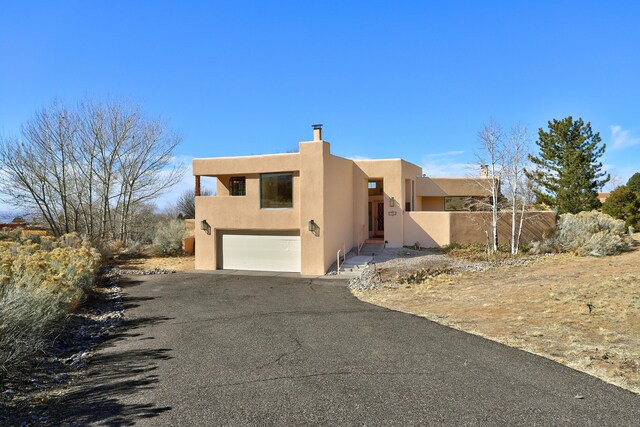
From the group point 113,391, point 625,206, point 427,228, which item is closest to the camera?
point 113,391

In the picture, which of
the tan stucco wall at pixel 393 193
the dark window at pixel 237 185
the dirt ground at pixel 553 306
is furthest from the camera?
the tan stucco wall at pixel 393 193

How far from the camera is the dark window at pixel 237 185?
19812 mm

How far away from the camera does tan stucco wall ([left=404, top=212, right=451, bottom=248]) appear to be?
20250mm

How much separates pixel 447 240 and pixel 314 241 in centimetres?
709

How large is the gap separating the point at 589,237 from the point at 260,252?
13.7m

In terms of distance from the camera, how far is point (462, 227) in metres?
20.0

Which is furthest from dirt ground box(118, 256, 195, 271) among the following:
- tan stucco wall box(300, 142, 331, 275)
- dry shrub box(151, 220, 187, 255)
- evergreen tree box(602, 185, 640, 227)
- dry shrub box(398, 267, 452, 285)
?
evergreen tree box(602, 185, 640, 227)

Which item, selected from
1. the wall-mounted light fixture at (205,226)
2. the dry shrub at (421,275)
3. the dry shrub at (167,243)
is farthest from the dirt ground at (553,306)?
the dry shrub at (167,243)

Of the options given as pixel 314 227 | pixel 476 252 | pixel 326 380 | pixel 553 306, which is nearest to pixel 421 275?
pixel 314 227

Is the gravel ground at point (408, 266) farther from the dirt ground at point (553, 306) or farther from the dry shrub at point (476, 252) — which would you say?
the dirt ground at point (553, 306)

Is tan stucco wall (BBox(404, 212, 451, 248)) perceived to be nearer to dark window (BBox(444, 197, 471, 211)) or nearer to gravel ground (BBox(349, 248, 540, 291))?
gravel ground (BBox(349, 248, 540, 291))

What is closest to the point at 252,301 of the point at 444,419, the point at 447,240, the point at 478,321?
the point at 478,321

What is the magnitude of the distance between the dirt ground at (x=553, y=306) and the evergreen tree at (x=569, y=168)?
16.1m

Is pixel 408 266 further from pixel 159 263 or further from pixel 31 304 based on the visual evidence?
pixel 159 263
